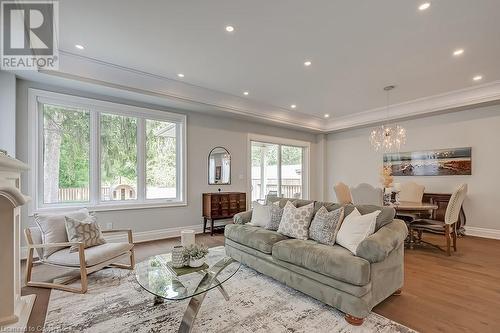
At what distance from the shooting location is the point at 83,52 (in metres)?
3.43

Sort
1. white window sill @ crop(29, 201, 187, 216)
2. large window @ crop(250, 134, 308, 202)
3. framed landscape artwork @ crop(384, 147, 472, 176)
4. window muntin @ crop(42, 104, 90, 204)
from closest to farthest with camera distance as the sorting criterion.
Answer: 1. white window sill @ crop(29, 201, 187, 216)
2. window muntin @ crop(42, 104, 90, 204)
3. framed landscape artwork @ crop(384, 147, 472, 176)
4. large window @ crop(250, 134, 308, 202)

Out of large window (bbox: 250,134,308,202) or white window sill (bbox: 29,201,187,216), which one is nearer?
white window sill (bbox: 29,201,187,216)

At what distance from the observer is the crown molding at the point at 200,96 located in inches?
143

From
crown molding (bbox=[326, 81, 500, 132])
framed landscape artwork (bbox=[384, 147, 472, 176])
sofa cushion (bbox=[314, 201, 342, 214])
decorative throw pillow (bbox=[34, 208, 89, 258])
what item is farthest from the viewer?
framed landscape artwork (bbox=[384, 147, 472, 176])

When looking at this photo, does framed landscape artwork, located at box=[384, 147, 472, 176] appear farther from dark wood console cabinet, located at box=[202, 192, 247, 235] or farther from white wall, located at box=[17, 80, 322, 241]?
dark wood console cabinet, located at box=[202, 192, 247, 235]

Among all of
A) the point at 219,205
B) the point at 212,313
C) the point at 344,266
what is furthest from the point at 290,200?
the point at 219,205

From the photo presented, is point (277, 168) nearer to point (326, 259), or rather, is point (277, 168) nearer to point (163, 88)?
point (163, 88)

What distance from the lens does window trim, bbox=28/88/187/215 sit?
372cm

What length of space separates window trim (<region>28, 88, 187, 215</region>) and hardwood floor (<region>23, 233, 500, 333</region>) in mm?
1071

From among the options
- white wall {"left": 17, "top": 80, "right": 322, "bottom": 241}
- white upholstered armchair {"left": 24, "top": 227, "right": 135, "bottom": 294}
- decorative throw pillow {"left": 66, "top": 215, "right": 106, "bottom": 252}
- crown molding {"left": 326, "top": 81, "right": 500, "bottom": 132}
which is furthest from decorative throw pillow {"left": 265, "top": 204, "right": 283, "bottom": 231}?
crown molding {"left": 326, "top": 81, "right": 500, "bottom": 132}

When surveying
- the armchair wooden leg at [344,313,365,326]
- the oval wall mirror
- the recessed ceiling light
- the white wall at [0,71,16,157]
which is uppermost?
the recessed ceiling light

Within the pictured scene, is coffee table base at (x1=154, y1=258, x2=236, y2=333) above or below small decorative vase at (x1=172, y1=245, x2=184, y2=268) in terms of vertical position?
below

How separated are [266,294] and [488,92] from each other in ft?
17.9

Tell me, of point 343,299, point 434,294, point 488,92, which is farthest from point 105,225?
A: point 488,92
